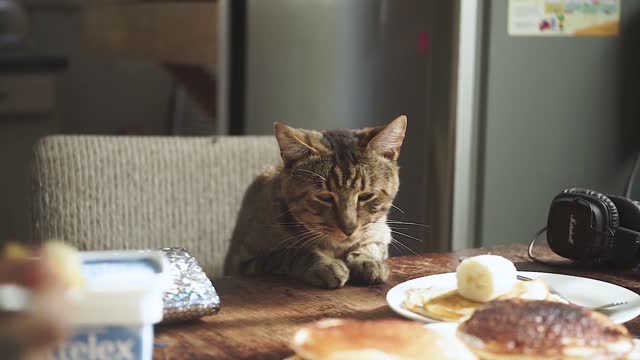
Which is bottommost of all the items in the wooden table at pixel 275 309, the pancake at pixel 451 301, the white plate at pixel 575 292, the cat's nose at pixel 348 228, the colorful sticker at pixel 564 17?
the wooden table at pixel 275 309

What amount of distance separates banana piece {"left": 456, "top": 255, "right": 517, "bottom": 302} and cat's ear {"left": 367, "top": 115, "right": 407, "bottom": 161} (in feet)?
1.25

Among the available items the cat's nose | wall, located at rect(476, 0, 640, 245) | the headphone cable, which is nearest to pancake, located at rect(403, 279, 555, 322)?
the cat's nose

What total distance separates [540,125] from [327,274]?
1233mm

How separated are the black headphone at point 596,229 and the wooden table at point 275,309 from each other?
0.03 metres

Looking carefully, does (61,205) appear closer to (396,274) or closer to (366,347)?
(396,274)

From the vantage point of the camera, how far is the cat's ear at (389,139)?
1.31 m

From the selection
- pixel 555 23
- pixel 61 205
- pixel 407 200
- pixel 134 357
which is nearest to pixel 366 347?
pixel 134 357

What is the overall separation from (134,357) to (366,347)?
0.19 m

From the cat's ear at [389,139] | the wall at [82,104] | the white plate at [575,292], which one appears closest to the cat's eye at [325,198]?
the cat's ear at [389,139]

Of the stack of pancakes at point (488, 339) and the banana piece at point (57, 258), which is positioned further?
the stack of pancakes at point (488, 339)

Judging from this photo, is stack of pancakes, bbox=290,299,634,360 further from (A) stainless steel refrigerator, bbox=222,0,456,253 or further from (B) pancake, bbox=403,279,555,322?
(A) stainless steel refrigerator, bbox=222,0,456,253

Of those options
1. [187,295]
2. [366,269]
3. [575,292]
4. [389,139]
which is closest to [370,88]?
[389,139]

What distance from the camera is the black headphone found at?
125 centimetres

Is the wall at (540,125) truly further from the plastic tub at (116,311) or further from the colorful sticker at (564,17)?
the plastic tub at (116,311)
